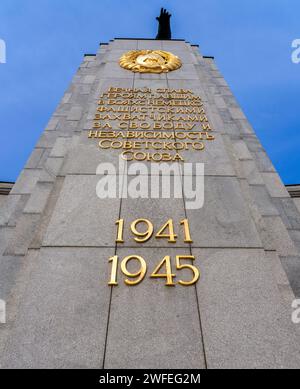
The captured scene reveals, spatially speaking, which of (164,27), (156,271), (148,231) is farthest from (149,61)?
(156,271)

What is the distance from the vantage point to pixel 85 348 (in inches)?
165

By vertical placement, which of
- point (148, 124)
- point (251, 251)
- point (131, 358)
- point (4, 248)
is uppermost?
point (148, 124)

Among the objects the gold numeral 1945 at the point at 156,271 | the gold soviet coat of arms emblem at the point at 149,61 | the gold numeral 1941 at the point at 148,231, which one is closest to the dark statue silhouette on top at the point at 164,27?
the gold soviet coat of arms emblem at the point at 149,61

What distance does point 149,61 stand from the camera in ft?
39.2

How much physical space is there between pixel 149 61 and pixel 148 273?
9469mm

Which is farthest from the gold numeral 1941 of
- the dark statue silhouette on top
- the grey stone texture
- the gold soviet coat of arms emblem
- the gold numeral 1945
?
the dark statue silhouette on top

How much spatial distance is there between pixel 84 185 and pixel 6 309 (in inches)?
113

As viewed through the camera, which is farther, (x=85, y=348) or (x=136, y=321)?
(x=136, y=321)

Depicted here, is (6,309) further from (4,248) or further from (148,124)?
(148,124)

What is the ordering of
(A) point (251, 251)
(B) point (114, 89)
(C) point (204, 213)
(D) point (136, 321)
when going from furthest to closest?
(B) point (114, 89) → (C) point (204, 213) → (A) point (251, 251) → (D) point (136, 321)

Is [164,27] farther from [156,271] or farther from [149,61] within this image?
[156,271]

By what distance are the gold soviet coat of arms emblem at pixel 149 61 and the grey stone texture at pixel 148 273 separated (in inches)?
177

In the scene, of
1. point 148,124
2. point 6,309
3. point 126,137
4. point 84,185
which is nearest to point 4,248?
point 6,309

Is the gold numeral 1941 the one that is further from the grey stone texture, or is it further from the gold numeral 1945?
the gold numeral 1945
